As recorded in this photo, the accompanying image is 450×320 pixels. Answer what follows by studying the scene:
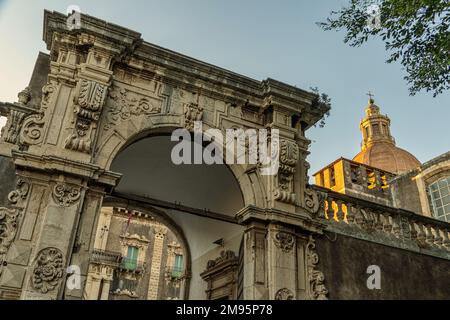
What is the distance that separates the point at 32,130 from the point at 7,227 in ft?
5.49

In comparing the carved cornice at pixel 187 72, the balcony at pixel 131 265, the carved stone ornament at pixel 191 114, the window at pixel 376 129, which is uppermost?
the window at pixel 376 129

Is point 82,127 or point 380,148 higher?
point 380,148

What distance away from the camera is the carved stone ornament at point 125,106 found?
7.53 metres

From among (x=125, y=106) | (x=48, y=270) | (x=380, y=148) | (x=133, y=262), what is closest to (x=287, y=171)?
(x=125, y=106)

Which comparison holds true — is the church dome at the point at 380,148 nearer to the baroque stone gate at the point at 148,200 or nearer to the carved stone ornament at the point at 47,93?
the baroque stone gate at the point at 148,200

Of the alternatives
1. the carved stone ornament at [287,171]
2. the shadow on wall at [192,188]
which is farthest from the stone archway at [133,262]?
the carved stone ornament at [287,171]

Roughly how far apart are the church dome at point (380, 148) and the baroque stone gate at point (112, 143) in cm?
2729

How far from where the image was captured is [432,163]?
15930 millimetres

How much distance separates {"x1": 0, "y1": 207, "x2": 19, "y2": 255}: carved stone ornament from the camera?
5.94m

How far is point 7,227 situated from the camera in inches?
239

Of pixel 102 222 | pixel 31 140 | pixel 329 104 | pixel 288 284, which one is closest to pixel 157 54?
pixel 31 140

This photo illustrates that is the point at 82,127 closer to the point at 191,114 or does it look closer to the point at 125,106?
the point at 125,106

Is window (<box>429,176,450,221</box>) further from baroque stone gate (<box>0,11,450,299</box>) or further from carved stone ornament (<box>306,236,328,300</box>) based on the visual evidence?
carved stone ornament (<box>306,236,328,300</box>)
